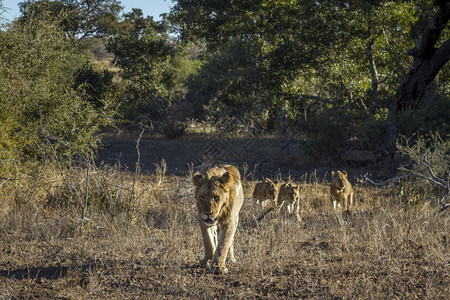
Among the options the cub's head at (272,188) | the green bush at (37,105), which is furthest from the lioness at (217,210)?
the green bush at (37,105)

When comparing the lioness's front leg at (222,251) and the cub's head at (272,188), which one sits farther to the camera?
the cub's head at (272,188)

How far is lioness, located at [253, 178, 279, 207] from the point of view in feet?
31.8

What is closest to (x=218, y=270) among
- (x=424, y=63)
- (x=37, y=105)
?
(x=37, y=105)

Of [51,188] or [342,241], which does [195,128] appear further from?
[342,241]

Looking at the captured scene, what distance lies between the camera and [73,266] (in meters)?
5.75

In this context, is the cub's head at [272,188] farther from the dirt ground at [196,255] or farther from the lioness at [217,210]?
the lioness at [217,210]

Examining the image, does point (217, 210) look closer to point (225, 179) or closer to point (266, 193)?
point (225, 179)

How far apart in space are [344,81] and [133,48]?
495 inches

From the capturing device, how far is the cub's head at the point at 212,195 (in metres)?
5.03

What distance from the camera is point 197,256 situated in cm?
604

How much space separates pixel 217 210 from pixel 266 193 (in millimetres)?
4877

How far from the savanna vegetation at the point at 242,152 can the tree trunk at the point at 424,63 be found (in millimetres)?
41

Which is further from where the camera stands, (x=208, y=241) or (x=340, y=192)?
(x=340, y=192)

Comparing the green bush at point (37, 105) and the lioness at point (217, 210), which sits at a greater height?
the green bush at point (37, 105)
